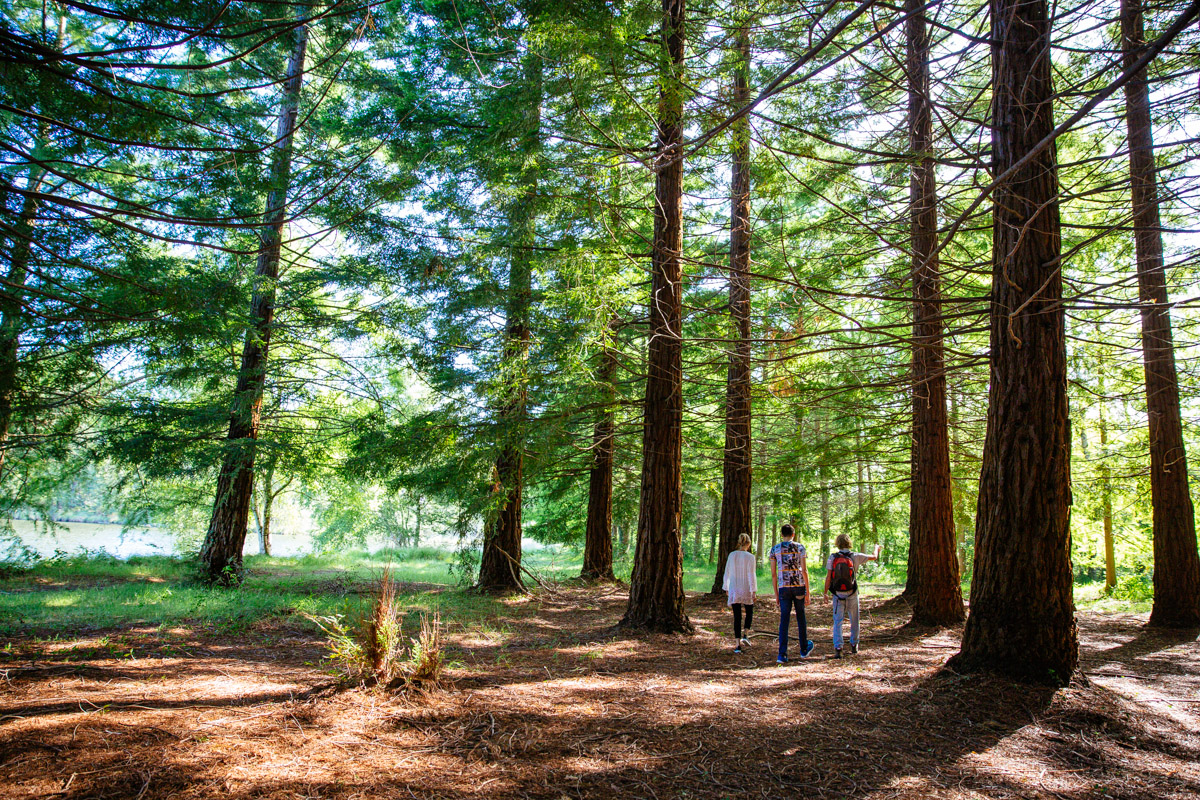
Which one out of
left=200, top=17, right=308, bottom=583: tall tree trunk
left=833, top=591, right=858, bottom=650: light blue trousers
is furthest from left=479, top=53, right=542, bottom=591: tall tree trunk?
left=833, top=591, right=858, bottom=650: light blue trousers

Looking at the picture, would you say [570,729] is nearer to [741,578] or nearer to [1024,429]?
[741,578]

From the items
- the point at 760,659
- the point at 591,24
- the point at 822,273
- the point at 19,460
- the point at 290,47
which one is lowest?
the point at 760,659

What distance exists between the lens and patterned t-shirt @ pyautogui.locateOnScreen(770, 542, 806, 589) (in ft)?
22.0

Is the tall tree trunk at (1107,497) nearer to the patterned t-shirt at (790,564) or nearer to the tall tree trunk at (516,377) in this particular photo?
the patterned t-shirt at (790,564)

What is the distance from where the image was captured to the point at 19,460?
834 cm

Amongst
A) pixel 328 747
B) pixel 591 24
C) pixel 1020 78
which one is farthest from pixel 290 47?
pixel 1020 78

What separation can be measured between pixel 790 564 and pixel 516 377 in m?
4.43

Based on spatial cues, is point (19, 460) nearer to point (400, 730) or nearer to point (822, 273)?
point (400, 730)

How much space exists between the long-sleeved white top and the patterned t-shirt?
1.21 ft

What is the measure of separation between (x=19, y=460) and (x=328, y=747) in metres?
8.26

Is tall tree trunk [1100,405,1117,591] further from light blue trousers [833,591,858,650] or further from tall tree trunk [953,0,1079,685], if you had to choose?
tall tree trunk [953,0,1079,685]

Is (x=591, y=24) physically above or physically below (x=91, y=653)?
above

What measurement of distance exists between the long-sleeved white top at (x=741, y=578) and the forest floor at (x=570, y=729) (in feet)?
3.41

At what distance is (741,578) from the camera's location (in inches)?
284
